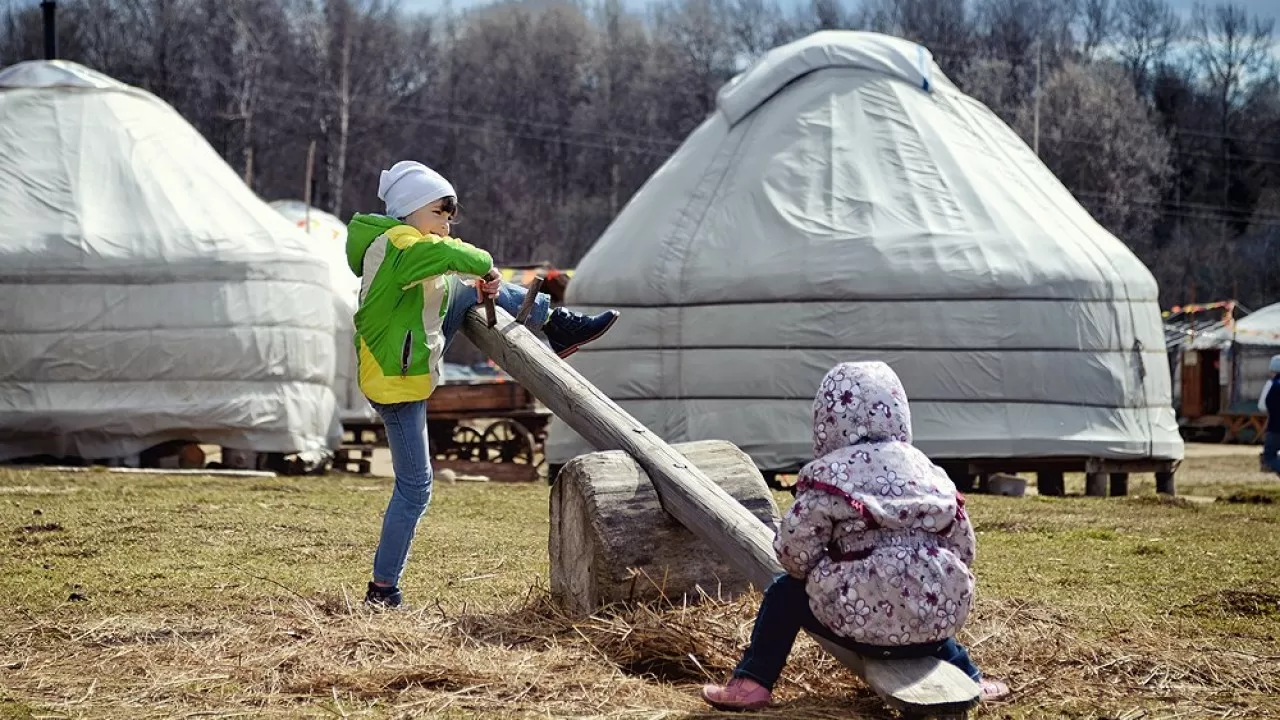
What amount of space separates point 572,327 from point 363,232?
78cm

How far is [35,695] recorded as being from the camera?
3514 mm

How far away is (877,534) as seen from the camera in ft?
10.6

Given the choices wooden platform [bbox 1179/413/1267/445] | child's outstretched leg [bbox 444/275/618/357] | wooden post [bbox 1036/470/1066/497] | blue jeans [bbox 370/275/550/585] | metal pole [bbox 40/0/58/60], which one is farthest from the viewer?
wooden platform [bbox 1179/413/1267/445]

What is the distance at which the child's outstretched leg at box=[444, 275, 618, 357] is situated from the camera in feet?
15.6

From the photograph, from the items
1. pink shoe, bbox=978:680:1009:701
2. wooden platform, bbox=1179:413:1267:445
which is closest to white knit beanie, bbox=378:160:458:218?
pink shoe, bbox=978:680:1009:701

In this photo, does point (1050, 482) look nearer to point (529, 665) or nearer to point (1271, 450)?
point (1271, 450)

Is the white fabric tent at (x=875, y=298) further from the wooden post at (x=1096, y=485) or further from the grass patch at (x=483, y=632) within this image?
the grass patch at (x=483, y=632)

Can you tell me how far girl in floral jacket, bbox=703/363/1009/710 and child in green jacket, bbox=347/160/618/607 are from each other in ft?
4.31

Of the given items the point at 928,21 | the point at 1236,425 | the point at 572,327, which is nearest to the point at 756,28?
the point at 928,21

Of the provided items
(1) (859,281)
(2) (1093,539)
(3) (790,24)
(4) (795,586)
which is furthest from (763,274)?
(3) (790,24)

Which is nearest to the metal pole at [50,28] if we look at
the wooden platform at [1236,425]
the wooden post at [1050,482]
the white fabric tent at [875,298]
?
the white fabric tent at [875,298]

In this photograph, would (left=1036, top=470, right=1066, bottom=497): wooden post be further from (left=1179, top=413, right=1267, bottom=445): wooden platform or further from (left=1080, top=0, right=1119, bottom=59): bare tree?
(left=1080, top=0, right=1119, bottom=59): bare tree

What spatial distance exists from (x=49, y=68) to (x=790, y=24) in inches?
1493

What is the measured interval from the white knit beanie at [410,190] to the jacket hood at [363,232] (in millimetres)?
47
